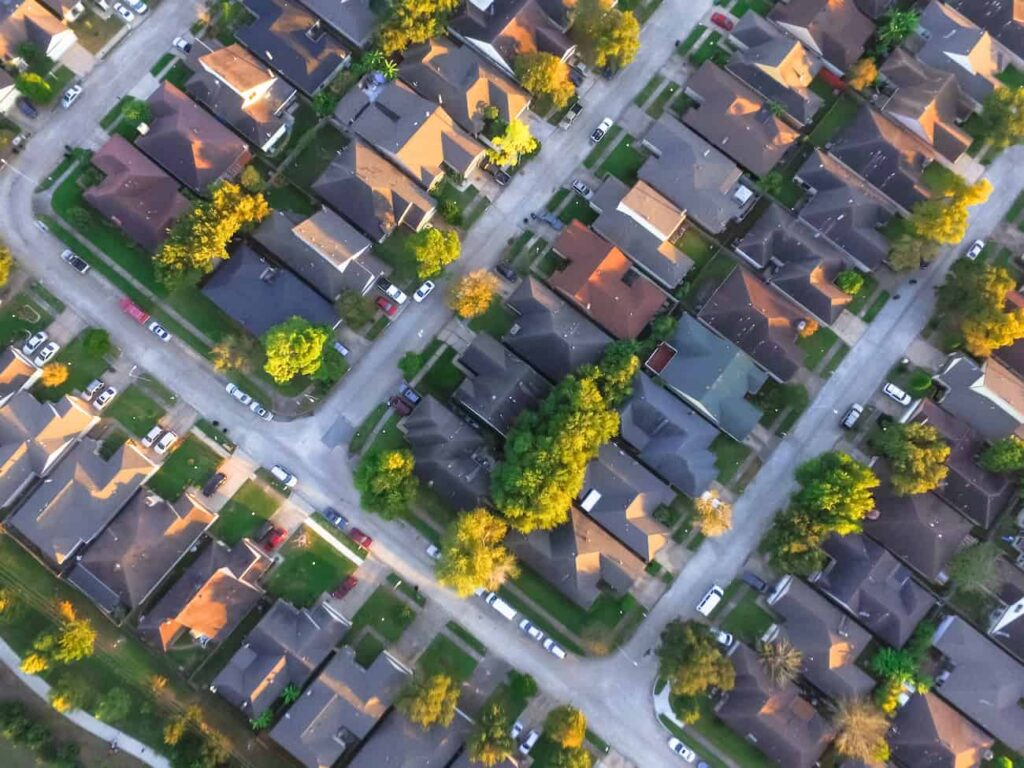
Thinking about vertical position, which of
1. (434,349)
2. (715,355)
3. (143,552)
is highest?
(715,355)

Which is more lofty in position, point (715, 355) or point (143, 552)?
point (715, 355)

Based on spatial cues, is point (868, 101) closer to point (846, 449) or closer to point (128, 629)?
point (846, 449)

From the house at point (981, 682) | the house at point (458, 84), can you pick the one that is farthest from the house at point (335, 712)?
the house at point (458, 84)

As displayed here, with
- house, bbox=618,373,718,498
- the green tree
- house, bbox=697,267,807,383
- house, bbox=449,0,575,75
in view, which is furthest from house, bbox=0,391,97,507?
house, bbox=697,267,807,383

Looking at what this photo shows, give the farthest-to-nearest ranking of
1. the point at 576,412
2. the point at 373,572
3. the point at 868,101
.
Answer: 1. the point at 868,101
2. the point at 373,572
3. the point at 576,412

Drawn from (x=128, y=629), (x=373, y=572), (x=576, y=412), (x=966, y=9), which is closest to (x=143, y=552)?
(x=128, y=629)

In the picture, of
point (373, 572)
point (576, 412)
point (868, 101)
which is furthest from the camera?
point (868, 101)

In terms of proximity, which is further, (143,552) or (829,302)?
(829,302)
